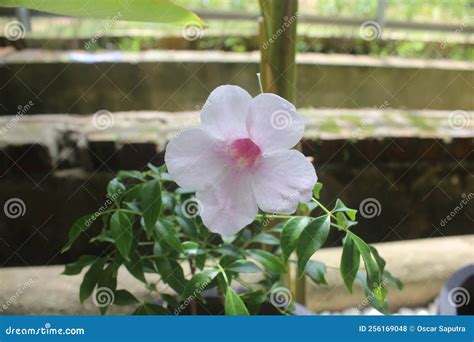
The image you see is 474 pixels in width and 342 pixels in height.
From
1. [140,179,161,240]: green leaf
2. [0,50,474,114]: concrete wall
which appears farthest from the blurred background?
[140,179,161,240]: green leaf

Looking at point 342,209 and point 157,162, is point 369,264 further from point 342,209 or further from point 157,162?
point 157,162

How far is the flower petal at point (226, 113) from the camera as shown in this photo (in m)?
0.56

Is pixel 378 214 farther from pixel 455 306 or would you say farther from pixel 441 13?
pixel 441 13

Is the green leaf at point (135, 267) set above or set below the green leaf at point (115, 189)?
below

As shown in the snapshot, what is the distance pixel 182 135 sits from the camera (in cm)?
58

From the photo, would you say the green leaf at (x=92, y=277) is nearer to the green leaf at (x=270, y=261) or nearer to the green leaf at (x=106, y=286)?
the green leaf at (x=106, y=286)

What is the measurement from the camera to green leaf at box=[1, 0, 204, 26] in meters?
0.60

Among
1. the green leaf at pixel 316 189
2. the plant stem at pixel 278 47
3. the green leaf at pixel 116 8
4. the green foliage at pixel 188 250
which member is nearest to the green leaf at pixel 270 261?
the green foliage at pixel 188 250

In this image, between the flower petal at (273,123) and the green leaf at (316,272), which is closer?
the flower petal at (273,123)

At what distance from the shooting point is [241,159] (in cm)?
58

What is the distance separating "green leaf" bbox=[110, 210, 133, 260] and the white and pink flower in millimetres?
86

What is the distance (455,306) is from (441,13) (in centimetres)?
41

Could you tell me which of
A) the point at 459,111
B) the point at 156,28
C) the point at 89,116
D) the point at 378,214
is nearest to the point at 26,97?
the point at 89,116

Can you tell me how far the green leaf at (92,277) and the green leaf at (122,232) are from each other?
6 cm
